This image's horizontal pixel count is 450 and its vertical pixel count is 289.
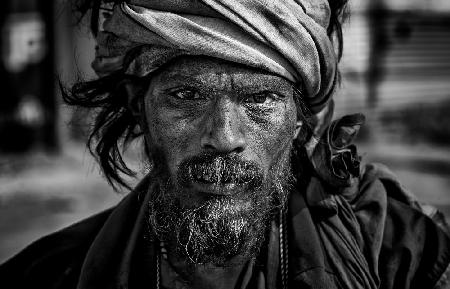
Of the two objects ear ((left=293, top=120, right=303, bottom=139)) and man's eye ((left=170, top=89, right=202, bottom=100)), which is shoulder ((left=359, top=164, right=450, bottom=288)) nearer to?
ear ((left=293, top=120, right=303, bottom=139))

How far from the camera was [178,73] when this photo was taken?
7.06 feet

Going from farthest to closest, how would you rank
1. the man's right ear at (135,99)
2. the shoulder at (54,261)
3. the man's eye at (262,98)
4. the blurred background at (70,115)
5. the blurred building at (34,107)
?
the blurred building at (34,107) < the blurred background at (70,115) < the shoulder at (54,261) < the man's right ear at (135,99) < the man's eye at (262,98)

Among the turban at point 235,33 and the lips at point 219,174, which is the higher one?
the turban at point 235,33

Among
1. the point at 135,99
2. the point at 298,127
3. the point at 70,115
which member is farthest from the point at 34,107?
the point at 298,127

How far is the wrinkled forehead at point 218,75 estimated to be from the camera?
83.1 inches

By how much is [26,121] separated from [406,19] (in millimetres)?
8343

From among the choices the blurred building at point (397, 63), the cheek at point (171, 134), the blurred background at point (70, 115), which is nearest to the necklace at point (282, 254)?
the cheek at point (171, 134)

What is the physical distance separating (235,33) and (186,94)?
267mm

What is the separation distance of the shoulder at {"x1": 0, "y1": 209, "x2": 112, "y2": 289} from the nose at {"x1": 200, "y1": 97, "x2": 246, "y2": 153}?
0.81 meters

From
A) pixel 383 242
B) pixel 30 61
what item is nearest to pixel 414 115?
pixel 30 61

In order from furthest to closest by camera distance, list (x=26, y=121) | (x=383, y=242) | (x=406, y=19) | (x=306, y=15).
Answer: (x=406, y=19)
(x=26, y=121)
(x=383, y=242)
(x=306, y=15)

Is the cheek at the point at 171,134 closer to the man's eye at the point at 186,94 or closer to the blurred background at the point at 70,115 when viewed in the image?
the man's eye at the point at 186,94

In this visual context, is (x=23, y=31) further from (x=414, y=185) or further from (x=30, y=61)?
(x=414, y=185)

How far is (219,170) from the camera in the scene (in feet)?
6.88
